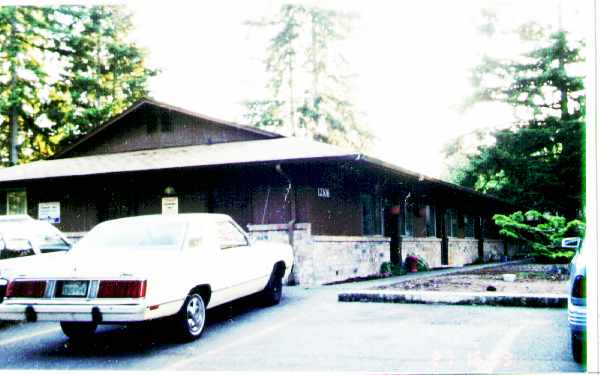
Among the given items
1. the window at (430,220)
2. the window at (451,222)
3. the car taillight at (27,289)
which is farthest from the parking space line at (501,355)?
the window at (451,222)

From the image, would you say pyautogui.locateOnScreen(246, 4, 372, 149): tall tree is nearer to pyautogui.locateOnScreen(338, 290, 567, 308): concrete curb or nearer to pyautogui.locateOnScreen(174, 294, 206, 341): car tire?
pyautogui.locateOnScreen(338, 290, 567, 308): concrete curb

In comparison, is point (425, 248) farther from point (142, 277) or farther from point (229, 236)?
point (142, 277)

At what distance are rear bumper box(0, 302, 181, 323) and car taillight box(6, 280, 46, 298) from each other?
113 mm

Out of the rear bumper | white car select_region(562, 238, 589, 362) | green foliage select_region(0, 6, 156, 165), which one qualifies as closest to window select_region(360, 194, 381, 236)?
the rear bumper

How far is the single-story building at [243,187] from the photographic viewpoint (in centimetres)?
1376

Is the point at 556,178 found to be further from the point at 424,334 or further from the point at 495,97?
the point at 424,334

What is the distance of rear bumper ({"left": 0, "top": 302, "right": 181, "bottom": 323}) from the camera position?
20.9 feet

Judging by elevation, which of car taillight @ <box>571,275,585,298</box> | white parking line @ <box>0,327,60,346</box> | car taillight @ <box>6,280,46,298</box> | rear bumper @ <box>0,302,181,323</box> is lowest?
white parking line @ <box>0,327,60,346</box>

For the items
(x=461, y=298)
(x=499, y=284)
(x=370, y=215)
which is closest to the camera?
(x=461, y=298)

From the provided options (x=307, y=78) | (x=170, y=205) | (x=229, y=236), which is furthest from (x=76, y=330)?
(x=307, y=78)

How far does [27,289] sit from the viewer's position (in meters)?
6.77

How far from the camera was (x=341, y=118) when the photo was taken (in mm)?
31250

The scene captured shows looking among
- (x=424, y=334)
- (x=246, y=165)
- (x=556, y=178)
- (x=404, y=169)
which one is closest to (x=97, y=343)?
(x=424, y=334)

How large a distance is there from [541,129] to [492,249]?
1033 centimetres
